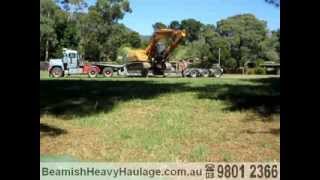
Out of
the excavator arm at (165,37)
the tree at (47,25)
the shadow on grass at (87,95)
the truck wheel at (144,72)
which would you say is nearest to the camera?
the tree at (47,25)

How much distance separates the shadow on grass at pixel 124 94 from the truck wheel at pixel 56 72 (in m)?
0.06

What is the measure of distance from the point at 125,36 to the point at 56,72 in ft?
2.37

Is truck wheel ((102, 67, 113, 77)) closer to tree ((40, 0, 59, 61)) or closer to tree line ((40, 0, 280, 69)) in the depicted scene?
tree line ((40, 0, 280, 69))

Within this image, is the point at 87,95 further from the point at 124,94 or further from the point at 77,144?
the point at 77,144

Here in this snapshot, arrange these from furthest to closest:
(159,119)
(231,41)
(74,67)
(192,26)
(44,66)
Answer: (231,41) < (74,67) < (159,119) < (192,26) < (44,66)

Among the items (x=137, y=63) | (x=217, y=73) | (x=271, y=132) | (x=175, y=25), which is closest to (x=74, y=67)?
(x=137, y=63)

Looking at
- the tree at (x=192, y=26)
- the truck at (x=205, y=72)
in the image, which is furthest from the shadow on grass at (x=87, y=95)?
the tree at (x=192, y=26)

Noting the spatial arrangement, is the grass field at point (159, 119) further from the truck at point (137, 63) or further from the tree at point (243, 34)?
the tree at point (243, 34)

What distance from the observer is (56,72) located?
532 cm

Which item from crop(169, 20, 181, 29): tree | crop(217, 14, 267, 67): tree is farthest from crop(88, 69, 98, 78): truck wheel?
crop(217, 14, 267, 67): tree

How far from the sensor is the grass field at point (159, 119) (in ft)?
16.4
